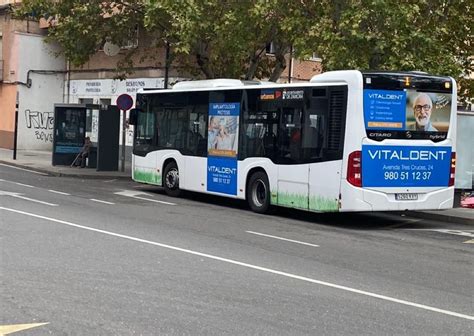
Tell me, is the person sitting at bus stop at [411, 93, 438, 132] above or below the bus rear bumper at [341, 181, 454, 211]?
above

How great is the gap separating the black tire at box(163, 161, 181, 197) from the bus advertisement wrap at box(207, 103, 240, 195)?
5.12 feet

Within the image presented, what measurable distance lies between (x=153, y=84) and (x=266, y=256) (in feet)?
65.4

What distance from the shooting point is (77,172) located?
23266 mm

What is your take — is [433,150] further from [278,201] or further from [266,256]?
[266,256]

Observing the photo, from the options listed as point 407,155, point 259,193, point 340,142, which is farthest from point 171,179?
point 407,155

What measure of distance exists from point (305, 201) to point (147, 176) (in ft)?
Result: 21.1

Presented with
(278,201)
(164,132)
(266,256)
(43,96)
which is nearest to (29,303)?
(266,256)

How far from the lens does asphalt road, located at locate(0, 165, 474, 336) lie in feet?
19.2

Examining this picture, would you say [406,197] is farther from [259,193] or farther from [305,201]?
[259,193]

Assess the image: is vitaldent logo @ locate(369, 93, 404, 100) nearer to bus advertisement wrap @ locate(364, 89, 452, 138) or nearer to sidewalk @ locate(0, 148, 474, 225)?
bus advertisement wrap @ locate(364, 89, 452, 138)

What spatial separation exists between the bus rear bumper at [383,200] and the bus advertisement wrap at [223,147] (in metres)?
3.56

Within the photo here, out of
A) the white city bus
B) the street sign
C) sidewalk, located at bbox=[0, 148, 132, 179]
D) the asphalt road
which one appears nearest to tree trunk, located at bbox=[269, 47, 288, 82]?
the street sign

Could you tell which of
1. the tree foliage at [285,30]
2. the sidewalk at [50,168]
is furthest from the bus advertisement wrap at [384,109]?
the sidewalk at [50,168]

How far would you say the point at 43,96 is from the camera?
1364 inches
